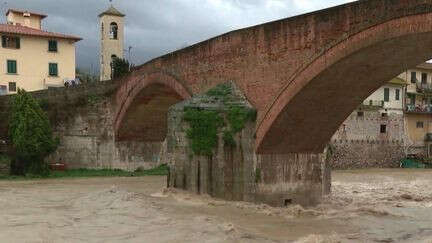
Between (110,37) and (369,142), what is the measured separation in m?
21.1

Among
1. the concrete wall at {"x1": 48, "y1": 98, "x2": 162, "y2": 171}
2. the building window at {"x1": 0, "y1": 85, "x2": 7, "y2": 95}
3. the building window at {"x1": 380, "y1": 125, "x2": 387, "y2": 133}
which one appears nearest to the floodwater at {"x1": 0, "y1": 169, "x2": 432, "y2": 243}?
the concrete wall at {"x1": 48, "y1": 98, "x2": 162, "y2": 171}

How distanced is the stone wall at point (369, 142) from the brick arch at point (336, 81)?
22201 mm

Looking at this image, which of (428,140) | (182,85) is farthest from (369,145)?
(182,85)

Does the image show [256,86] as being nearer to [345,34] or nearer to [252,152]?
[252,152]

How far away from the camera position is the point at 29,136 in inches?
Result: 978

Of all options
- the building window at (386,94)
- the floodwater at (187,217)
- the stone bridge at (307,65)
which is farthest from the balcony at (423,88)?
the stone bridge at (307,65)

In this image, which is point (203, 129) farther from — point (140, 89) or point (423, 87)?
point (423, 87)

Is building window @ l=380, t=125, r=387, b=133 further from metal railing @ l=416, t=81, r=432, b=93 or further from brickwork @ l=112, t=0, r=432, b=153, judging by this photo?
brickwork @ l=112, t=0, r=432, b=153

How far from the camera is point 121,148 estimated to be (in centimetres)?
3003

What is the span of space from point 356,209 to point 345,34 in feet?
21.3

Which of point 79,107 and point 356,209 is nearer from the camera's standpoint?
point 356,209

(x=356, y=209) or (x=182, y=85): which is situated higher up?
(x=182, y=85)

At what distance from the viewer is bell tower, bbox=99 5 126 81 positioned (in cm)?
4256

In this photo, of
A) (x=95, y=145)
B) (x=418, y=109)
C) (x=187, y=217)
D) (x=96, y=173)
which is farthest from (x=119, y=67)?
(x=187, y=217)
